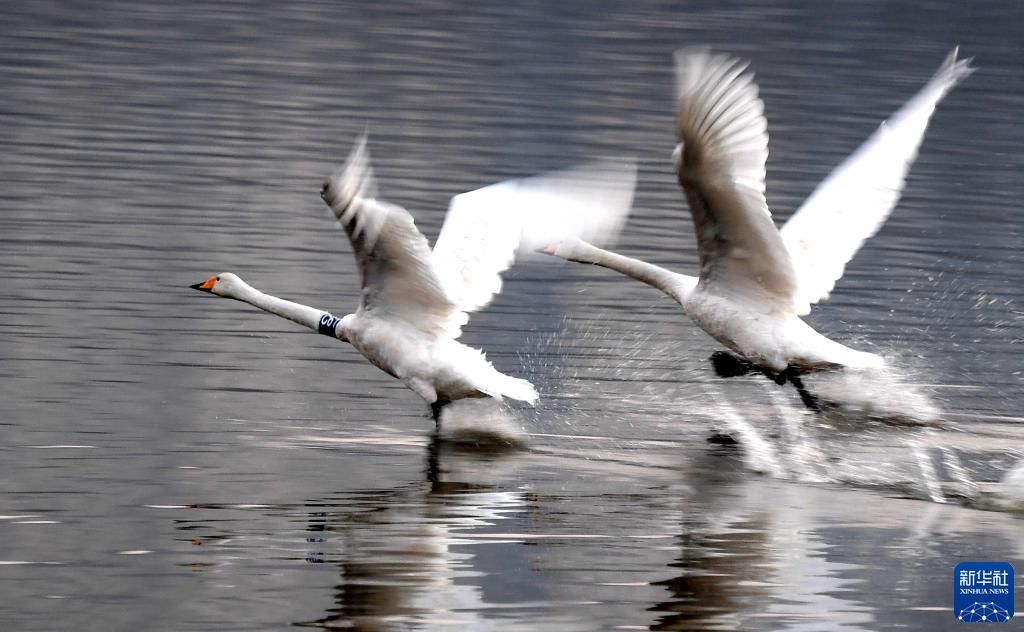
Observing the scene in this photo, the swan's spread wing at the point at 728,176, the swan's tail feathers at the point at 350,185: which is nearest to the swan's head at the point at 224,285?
the swan's tail feathers at the point at 350,185

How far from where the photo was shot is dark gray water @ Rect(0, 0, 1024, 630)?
372 inches

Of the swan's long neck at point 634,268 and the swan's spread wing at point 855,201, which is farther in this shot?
the swan's spread wing at point 855,201

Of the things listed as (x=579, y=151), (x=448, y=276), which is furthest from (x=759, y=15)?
(x=448, y=276)

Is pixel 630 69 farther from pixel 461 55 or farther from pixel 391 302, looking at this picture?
pixel 391 302

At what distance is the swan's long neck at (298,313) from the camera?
13203mm

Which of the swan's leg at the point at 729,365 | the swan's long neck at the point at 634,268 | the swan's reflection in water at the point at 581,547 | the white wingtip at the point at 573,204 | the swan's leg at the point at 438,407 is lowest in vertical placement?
the swan's reflection in water at the point at 581,547

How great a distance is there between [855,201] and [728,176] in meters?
2.83

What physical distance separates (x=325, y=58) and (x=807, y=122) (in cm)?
1071

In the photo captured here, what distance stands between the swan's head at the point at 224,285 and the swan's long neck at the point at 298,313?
0.17 feet

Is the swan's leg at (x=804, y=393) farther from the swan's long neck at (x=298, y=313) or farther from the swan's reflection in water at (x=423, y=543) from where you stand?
the swan's long neck at (x=298, y=313)

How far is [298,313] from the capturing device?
13.4m

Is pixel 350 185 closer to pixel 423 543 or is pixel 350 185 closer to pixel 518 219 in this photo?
pixel 423 543

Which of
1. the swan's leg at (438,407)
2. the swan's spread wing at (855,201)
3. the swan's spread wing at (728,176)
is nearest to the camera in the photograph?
the swan's spread wing at (728,176)

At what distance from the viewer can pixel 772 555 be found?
1012 cm
